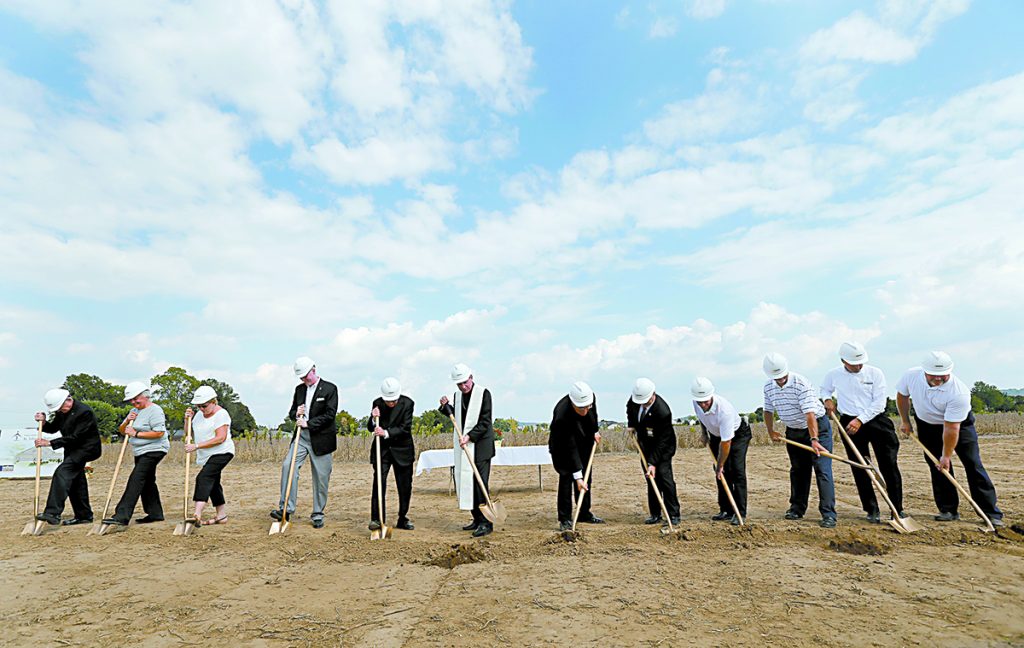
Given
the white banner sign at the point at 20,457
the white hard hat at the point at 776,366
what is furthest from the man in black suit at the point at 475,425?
the white banner sign at the point at 20,457

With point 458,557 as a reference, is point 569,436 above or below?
above

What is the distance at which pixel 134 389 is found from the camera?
8039mm

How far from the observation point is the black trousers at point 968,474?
6637 millimetres

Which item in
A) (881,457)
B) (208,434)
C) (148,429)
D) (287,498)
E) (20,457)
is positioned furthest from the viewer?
(20,457)

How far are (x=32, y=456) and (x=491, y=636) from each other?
16.5 metres

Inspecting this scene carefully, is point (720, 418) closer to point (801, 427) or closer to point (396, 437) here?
point (801, 427)

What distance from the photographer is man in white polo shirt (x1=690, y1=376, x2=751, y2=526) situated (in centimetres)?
702

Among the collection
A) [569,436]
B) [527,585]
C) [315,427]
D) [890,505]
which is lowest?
[527,585]

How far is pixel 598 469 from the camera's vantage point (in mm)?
14359

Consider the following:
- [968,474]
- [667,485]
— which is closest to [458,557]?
[667,485]

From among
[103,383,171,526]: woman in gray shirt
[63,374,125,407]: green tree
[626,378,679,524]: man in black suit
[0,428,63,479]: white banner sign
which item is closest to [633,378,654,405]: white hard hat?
[626,378,679,524]: man in black suit

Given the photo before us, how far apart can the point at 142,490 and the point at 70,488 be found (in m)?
0.92

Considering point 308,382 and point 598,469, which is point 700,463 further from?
point 308,382

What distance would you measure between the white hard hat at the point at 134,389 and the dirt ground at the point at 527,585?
160 centimetres
